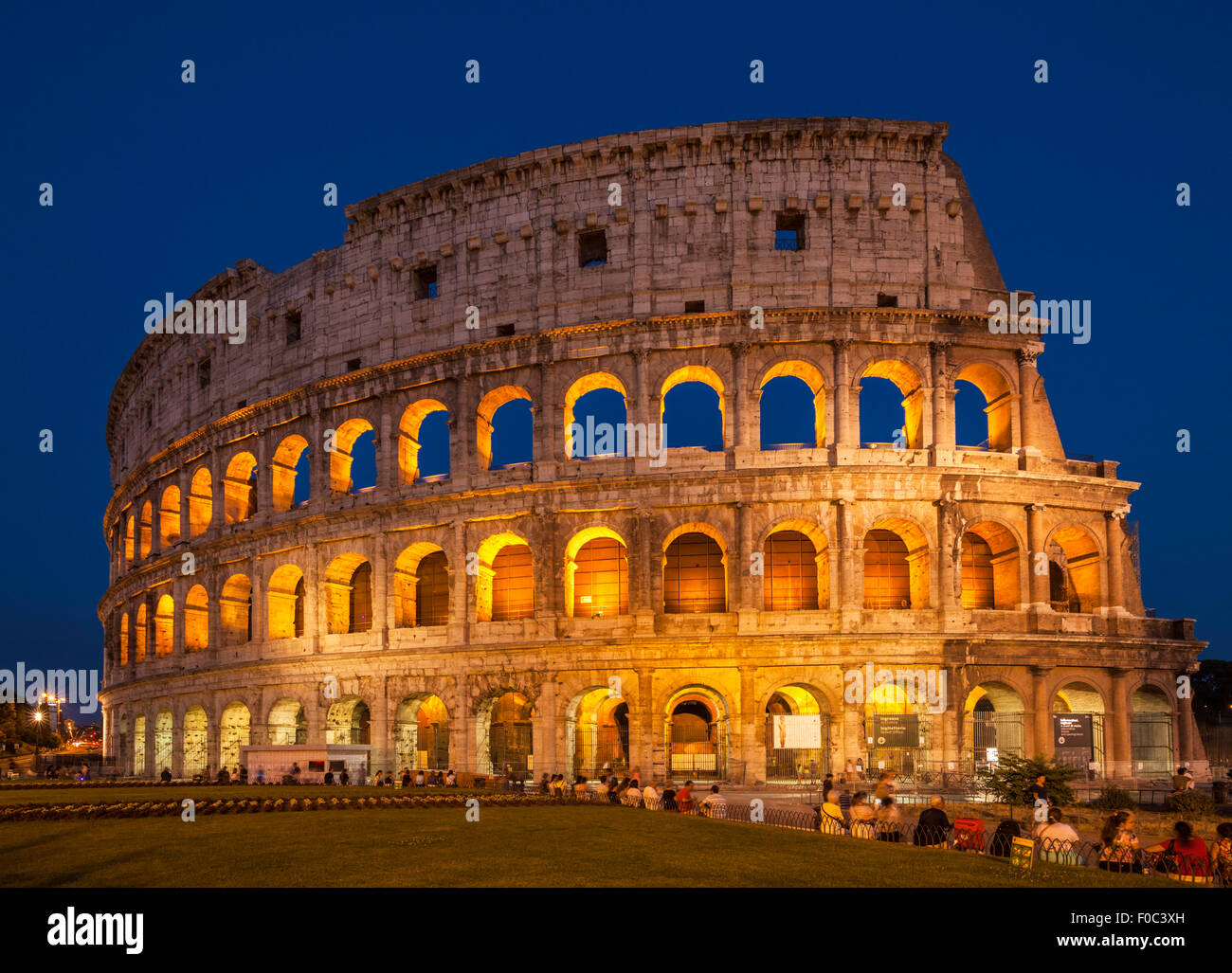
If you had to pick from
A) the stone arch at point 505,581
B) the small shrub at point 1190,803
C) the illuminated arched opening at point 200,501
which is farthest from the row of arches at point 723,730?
the illuminated arched opening at point 200,501

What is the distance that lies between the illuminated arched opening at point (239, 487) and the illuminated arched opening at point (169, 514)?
6579 mm

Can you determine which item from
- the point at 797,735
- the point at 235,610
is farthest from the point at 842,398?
the point at 235,610

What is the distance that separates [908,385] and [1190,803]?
1635cm

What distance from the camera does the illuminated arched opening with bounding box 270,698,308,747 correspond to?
38.4 m

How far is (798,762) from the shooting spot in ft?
102

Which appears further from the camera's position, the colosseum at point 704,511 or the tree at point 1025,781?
the colosseum at point 704,511

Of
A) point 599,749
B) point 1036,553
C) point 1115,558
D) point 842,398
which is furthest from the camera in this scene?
point 599,749

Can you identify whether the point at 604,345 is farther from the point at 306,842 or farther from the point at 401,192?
the point at 306,842

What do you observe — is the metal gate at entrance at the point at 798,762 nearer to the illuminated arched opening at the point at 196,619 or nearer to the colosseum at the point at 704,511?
the colosseum at the point at 704,511

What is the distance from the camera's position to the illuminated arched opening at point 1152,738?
32031 mm

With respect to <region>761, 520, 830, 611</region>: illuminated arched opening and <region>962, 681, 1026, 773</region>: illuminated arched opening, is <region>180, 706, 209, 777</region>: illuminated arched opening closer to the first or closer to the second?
<region>761, 520, 830, 611</region>: illuminated arched opening

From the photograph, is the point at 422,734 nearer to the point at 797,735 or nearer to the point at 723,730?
the point at 723,730
